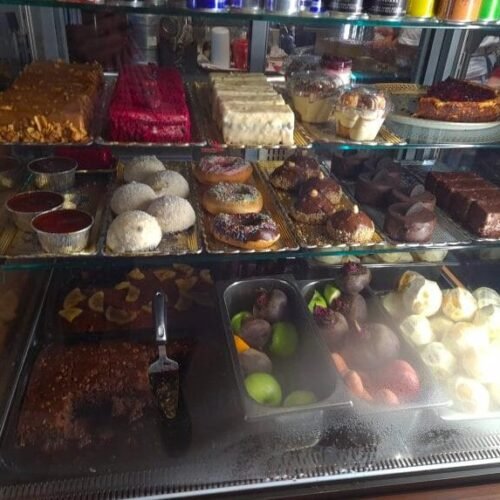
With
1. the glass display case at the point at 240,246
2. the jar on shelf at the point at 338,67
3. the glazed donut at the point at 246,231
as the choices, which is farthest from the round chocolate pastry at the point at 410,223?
the jar on shelf at the point at 338,67

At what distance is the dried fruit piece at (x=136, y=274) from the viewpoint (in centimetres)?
184

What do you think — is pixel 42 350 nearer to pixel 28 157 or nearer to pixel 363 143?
pixel 28 157

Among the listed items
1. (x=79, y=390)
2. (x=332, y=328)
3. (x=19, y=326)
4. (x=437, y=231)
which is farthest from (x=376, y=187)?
(x=19, y=326)

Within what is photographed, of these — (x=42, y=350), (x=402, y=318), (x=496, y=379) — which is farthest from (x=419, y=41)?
(x=42, y=350)

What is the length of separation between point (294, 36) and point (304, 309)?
896 mm

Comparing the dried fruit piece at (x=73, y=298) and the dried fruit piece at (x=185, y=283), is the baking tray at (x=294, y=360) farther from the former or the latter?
the dried fruit piece at (x=73, y=298)

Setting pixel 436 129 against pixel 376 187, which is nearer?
pixel 436 129

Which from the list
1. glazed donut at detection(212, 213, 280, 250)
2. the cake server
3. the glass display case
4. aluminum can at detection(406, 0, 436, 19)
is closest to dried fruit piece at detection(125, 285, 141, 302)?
the glass display case

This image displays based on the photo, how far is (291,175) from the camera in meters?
1.69

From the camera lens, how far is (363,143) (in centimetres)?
138

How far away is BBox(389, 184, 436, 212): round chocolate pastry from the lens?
162cm

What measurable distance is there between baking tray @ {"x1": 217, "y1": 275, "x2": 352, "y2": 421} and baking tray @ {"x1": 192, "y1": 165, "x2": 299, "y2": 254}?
0.30m

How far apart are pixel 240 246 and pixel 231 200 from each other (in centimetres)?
19

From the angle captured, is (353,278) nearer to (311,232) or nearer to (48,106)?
(311,232)
